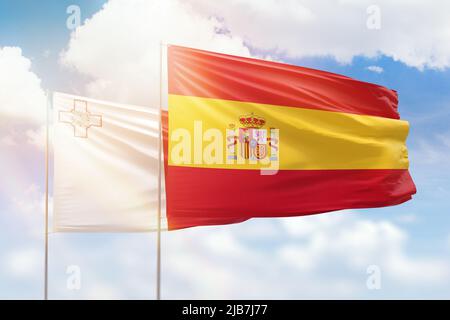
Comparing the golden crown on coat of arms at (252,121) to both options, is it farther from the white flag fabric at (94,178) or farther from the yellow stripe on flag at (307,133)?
the white flag fabric at (94,178)

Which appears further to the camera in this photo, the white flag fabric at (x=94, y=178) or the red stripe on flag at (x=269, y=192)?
the white flag fabric at (x=94, y=178)

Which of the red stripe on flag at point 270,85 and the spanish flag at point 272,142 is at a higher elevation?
the red stripe on flag at point 270,85

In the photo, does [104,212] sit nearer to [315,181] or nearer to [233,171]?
[233,171]

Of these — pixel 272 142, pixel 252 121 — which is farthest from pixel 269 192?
pixel 252 121

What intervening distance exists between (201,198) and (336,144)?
1687 mm

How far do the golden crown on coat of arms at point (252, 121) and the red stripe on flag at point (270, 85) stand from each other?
181mm

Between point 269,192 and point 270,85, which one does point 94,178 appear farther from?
point 270,85

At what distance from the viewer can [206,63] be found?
5074 millimetres

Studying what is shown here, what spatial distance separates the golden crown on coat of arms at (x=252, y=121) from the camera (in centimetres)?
514

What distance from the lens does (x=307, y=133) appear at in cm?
548

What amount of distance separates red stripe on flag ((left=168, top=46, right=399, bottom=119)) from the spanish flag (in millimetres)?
11

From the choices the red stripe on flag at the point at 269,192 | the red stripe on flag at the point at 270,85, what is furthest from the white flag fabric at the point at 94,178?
the red stripe on flag at the point at 270,85

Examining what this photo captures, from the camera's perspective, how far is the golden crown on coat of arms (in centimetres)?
514

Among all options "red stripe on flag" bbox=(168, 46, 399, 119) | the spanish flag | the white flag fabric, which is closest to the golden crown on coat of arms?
the spanish flag
